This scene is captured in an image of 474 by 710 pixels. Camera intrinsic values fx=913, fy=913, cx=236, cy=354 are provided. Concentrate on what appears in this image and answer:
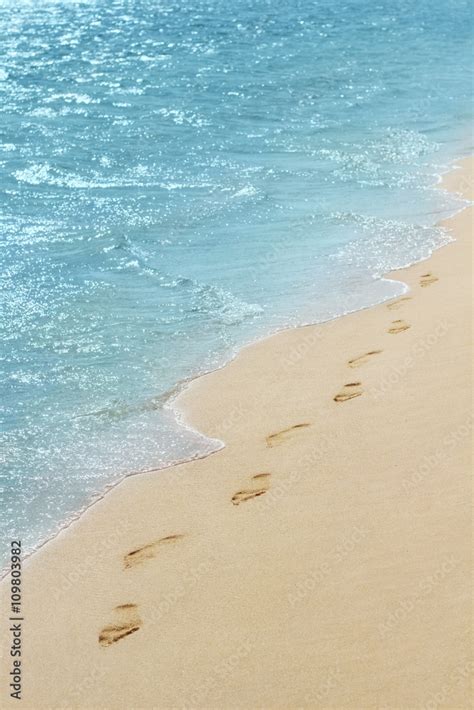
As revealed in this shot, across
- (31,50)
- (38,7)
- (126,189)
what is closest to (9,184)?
(126,189)

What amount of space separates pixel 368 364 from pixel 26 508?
10.6ft

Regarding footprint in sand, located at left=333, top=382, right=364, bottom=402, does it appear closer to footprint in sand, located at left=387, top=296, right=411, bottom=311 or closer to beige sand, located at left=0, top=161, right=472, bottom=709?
beige sand, located at left=0, top=161, right=472, bottom=709

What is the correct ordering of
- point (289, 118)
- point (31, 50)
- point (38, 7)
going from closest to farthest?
point (289, 118) < point (31, 50) < point (38, 7)

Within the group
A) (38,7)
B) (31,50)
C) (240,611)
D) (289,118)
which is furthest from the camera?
(38,7)

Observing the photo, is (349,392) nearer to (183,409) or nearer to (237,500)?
(183,409)

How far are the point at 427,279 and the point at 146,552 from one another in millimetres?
5438

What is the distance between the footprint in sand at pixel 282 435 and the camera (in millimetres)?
7121

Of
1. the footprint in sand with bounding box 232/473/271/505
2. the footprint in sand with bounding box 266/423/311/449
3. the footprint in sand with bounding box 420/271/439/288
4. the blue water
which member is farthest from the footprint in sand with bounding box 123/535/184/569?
the footprint in sand with bounding box 420/271/439/288

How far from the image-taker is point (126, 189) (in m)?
13.5

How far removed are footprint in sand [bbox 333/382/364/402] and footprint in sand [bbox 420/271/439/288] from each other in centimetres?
269

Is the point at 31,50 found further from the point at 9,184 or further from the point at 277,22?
the point at 9,184

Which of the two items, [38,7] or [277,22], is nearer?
[277,22]
